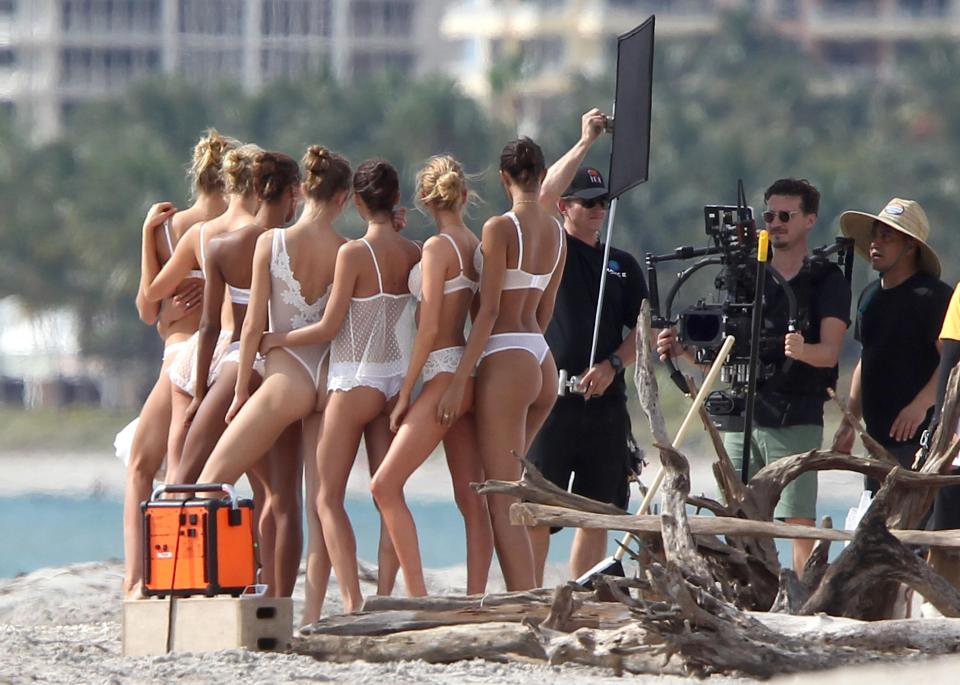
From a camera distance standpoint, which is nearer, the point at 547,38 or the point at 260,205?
the point at 260,205

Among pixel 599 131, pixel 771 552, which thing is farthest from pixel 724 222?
pixel 771 552

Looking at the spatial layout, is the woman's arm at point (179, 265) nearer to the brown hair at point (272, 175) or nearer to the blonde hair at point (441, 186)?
the brown hair at point (272, 175)

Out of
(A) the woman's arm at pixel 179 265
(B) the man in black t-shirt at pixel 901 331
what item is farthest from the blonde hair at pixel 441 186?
(B) the man in black t-shirt at pixel 901 331

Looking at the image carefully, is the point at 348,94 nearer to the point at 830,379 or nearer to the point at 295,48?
the point at 295,48

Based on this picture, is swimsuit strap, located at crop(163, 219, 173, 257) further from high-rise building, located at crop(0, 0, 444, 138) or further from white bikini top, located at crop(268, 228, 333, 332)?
high-rise building, located at crop(0, 0, 444, 138)

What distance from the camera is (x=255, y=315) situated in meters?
6.88

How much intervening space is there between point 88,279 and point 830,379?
122ft

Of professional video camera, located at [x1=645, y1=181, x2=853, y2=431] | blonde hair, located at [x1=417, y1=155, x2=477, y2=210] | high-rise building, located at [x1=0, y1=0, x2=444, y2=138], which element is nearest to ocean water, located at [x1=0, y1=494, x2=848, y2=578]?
professional video camera, located at [x1=645, y1=181, x2=853, y2=431]

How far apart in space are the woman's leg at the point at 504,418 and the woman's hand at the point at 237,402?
2.53ft

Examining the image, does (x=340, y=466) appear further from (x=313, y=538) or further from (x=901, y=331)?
(x=901, y=331)

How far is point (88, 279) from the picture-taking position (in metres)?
43.3

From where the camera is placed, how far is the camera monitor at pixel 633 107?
736cm

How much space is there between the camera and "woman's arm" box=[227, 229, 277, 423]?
271 inches

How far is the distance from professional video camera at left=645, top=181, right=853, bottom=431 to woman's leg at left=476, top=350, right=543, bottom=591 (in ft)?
1.97
